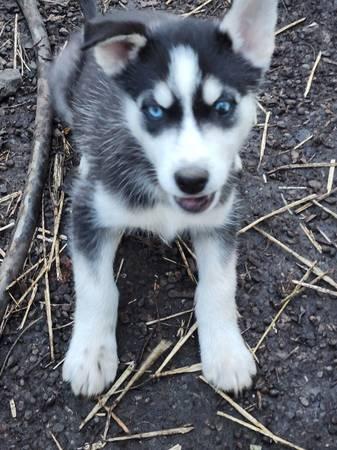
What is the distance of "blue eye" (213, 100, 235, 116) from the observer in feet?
10.6

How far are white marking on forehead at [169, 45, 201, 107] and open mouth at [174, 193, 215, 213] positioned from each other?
48 centimetres

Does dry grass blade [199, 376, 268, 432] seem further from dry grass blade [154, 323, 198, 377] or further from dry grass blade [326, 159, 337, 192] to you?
dry grass blade [326, 159, 337, 192]

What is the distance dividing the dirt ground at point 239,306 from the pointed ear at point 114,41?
132 centimetres

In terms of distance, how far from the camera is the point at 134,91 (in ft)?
11.1

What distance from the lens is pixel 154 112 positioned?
326 cm

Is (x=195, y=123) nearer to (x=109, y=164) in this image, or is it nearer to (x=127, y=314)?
(x=109, y=164)

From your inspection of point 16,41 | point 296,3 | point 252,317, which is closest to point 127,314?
point 252,317

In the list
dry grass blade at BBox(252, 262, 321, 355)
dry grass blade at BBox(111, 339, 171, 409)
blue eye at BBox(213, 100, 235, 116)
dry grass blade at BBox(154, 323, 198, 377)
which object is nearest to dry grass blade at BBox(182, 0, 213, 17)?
dry grass blade at BBox(252, 262, 321, 355)

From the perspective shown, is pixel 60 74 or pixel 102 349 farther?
pixel 60 74

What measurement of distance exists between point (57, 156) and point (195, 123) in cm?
179

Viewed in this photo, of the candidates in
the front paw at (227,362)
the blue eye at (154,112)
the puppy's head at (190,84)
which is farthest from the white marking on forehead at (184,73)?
the front paw at (227,362)

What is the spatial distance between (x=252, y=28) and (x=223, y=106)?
44 cm

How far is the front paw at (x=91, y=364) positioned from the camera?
3791 millimetres

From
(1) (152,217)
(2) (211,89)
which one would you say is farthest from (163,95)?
(1) (152,217)
